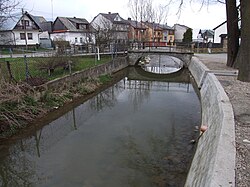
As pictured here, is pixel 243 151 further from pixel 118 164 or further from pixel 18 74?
pixel 18 74

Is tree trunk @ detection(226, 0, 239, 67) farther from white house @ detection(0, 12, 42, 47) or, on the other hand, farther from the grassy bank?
white house @ detection(0, 12, 42, 47)

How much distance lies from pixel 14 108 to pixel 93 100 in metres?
5.44

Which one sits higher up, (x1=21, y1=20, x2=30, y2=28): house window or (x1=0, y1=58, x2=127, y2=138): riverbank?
(x1=21, y1=20, x2=30, y2=28): house window

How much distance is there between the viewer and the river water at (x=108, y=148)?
20.2 ft

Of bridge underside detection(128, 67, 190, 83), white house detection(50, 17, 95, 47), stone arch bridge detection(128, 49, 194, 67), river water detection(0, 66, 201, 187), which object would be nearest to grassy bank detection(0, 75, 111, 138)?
river water detection(0, 66, 201, 187)

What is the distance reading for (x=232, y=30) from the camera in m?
15.4

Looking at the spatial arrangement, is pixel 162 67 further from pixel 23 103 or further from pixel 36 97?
pixel 23 103

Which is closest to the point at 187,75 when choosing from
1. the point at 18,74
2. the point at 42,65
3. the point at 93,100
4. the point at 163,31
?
the point at 93,100

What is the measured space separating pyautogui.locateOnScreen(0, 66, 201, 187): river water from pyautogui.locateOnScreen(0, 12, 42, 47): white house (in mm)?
26851

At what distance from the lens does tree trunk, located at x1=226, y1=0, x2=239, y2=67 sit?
48.9 ft

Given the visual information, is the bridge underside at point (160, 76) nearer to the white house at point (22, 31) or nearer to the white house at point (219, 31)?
the white house at point (219, 31)

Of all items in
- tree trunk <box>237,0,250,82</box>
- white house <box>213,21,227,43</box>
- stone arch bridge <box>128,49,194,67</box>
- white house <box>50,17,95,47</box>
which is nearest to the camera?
tree trunk <box>237,0,250,82</box>

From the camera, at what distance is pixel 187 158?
22.8ft

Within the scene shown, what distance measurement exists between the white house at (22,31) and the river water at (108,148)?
88.1 feet
